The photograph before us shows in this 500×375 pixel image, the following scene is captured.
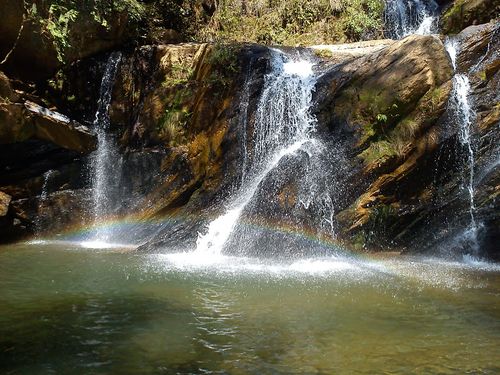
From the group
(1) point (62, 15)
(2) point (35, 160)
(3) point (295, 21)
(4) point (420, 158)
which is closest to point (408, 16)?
(3) point (295, 21)

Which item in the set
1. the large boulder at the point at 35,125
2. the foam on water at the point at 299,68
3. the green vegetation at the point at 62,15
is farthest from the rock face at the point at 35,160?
the foam on water at the point at 299,68

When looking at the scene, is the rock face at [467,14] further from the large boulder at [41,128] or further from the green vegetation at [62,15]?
the large boulder at [41,128]

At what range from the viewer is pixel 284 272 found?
374 inches

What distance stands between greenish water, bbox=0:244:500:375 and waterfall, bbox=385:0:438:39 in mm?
11366

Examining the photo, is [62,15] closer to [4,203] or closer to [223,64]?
[223,64]

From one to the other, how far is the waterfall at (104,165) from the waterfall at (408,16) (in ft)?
36.4

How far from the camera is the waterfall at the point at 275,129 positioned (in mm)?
12711

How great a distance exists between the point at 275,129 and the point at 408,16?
30.1 feet

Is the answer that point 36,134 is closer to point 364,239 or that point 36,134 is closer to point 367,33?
point 364,239

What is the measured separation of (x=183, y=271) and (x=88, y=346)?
4079 mm

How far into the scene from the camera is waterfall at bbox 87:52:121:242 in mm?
14844

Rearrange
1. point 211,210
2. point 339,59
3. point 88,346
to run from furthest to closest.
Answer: point 339,59 → point 211,210 → point 88,346

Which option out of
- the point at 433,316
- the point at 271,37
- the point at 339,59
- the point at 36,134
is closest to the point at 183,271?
the point at 433,316

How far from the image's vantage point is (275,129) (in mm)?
13328
